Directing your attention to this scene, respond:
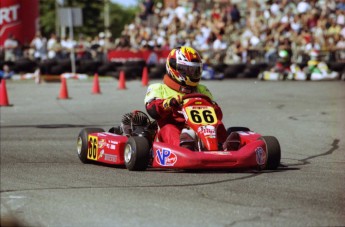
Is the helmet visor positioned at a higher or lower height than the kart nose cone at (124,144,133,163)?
higher

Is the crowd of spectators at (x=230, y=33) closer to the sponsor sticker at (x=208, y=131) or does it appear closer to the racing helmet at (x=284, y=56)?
the racing helmet at (x=284, y=56)

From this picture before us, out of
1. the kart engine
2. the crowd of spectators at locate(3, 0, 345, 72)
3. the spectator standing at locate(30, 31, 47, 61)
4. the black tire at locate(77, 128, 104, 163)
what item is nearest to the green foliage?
the crowd of spectators at locate(3, 0, 345, 72)

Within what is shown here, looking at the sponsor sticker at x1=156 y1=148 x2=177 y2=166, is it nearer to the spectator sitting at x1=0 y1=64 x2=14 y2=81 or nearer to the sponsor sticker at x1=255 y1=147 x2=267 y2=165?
the sponsor sticker at x1=255 y1=147 x2=267 y2=165

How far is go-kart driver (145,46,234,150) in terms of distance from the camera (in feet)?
29.8

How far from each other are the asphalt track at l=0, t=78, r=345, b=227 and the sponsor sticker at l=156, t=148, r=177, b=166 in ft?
0.37

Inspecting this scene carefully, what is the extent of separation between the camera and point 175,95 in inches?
375

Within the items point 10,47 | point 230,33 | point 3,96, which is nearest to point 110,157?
point 3,96

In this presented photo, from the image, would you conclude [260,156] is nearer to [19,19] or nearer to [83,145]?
[83,145]

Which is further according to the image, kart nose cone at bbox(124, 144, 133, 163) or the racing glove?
the racing glove

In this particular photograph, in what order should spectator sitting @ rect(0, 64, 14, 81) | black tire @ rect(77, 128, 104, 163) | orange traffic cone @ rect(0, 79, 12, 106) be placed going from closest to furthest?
black tire @ rect(77, 128, 104, 163) → orange traffic cone @ rect(0, 79, 12, 106) → spectator sitting @ rect(0, 64, 14, 81)

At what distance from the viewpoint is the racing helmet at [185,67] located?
9.54m

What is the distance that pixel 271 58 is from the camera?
30.3 metres

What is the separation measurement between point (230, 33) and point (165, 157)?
77.9 feet

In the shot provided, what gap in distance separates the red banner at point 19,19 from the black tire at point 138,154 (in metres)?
23.7
